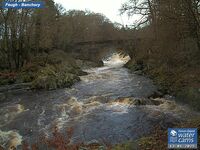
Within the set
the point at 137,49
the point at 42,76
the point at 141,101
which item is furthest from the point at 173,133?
the point at 137,49

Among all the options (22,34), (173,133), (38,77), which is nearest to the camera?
(173,133)

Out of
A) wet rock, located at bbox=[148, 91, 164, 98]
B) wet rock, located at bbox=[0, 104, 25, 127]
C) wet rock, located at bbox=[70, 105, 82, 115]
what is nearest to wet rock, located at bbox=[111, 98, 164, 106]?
wet rock, located at bbox=[148, 91, 164, 98]

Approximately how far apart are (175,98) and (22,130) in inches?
355

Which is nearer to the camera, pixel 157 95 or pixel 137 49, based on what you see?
pixel 157 95

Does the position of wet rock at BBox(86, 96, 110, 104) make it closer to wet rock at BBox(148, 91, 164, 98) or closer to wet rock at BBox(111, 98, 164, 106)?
wet rock at BBox(111, 98, 164, 106)

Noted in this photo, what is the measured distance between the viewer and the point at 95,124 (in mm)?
14328

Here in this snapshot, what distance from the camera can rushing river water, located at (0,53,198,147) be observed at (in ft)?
43.4

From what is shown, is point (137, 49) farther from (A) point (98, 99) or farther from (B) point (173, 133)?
(B) point (173, 133)

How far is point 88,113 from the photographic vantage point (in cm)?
1608

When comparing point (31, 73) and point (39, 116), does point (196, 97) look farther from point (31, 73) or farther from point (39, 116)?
point (31, 73)

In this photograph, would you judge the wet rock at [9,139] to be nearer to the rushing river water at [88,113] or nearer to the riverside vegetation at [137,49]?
the rushing river water at [88,113]

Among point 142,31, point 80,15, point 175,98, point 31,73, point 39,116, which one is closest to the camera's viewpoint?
point 39,116

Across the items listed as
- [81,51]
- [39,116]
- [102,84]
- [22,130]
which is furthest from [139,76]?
[81,51]

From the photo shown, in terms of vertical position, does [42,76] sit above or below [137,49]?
below
